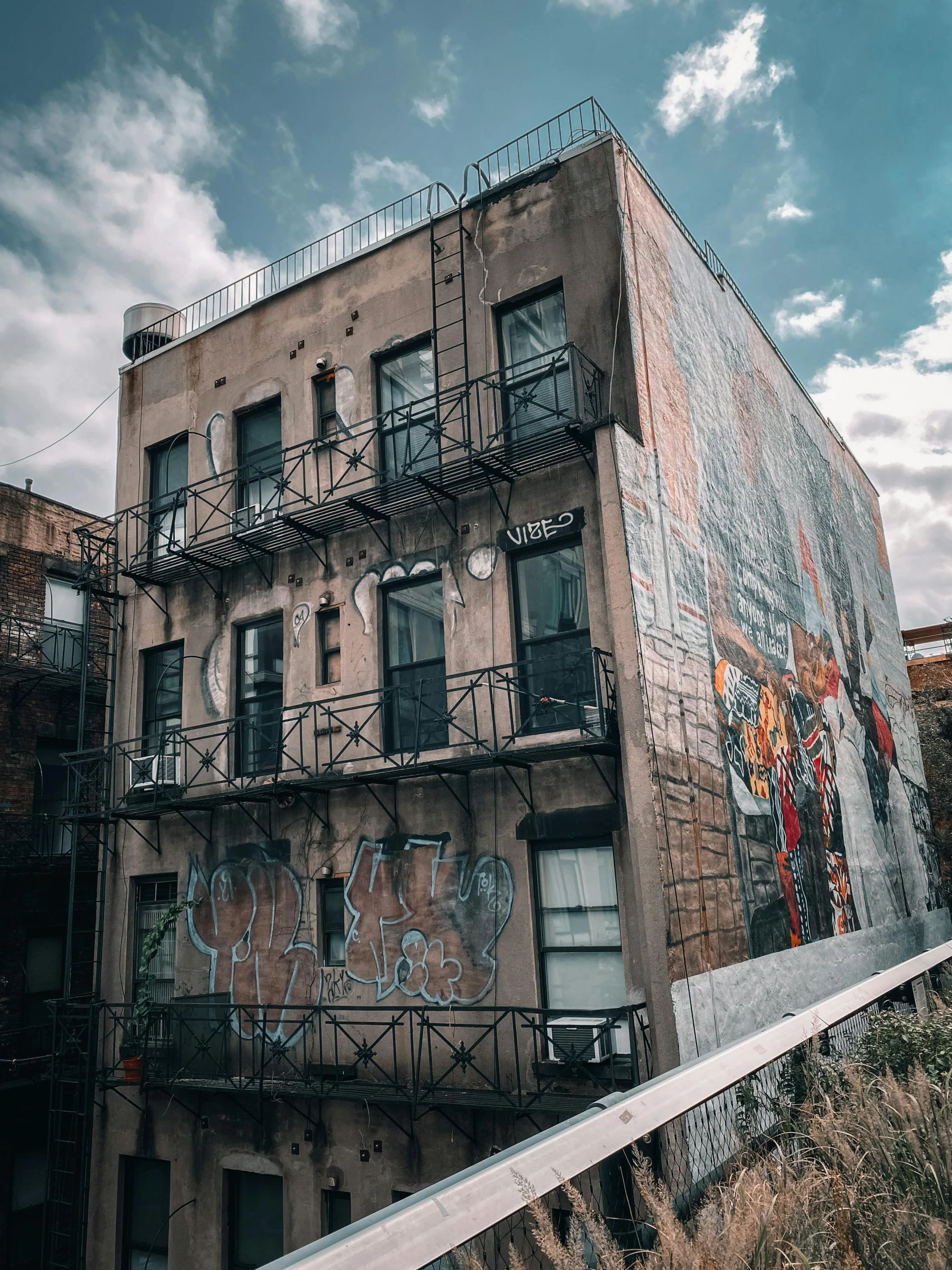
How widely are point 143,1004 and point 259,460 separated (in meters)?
8.83

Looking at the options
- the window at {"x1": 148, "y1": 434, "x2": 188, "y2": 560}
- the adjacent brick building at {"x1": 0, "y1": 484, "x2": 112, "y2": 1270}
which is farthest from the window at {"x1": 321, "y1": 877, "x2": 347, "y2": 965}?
the window at {"x1": 148, "y1": 434, "x2": 188, "y2": 560}

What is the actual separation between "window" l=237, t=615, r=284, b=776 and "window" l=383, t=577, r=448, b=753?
6.65 ft

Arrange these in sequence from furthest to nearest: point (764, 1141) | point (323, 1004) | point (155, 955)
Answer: point (155, 955)
point (323, 1004)
point (764, 1141)

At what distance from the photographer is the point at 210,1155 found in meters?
A: 13.0

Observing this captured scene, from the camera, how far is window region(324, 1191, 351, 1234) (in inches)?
468

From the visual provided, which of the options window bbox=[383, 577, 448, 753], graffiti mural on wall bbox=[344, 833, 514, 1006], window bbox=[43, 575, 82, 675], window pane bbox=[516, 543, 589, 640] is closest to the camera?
graffiti mural on wall bbox=[344, 833, 514, 1006]

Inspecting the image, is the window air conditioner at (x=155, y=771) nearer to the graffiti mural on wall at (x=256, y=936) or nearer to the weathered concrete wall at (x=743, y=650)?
the graffiti mural on wall at (x=256, y=936)

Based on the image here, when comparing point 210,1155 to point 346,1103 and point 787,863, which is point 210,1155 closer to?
point 346,1103

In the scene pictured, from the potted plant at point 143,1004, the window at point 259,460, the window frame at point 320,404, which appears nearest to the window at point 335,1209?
the potted plant at point 143,1004

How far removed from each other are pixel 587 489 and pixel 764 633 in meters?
5.45

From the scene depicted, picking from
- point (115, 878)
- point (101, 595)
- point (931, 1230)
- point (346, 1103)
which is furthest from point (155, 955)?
point (931, 1230)

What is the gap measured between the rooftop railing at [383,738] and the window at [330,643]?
1.65 feet

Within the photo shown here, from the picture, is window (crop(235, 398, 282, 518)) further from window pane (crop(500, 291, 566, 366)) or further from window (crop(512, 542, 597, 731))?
window (crop(512, 542, 597, 731))

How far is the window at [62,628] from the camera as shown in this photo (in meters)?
20.9
